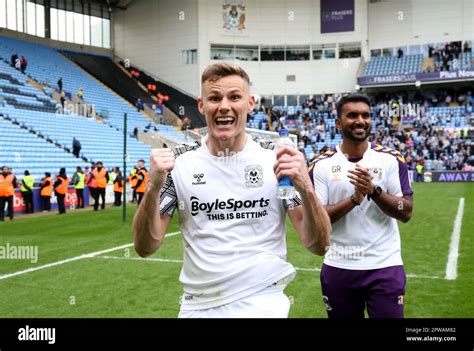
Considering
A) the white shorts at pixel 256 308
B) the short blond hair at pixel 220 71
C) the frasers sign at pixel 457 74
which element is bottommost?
the white shorts at pixel 256 308

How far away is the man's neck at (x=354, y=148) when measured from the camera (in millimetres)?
3906

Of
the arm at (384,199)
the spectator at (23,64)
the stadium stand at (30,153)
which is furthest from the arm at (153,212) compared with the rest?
the spectator at (23,64)

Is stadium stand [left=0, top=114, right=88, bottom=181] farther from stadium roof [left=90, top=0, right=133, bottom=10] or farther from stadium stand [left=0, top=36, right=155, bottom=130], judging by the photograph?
stadium roof [left=90, top=0, right=133, bottom=10]

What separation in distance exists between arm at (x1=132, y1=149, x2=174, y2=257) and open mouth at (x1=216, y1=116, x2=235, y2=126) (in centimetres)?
29

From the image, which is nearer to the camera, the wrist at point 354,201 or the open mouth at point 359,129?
the wrist at point 354,201

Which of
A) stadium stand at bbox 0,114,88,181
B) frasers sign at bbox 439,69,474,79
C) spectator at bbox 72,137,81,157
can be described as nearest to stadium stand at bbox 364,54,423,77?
frasers sign at bbox 439,69,474,79

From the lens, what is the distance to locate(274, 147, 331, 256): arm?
231 cm

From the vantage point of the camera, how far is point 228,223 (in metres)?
2.53

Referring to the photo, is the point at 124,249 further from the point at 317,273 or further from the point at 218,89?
the point at 218,89

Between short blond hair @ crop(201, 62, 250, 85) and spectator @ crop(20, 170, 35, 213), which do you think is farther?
spectator @ crop(20, 170, 35, 213)

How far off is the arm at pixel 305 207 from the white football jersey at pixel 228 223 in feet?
0.45

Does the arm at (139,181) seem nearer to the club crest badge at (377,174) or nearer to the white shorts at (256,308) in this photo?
the club crest badge at (377,174)

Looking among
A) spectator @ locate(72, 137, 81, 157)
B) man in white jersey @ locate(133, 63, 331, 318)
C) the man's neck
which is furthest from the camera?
spectator @ locate(72, 137, 81, 157)
